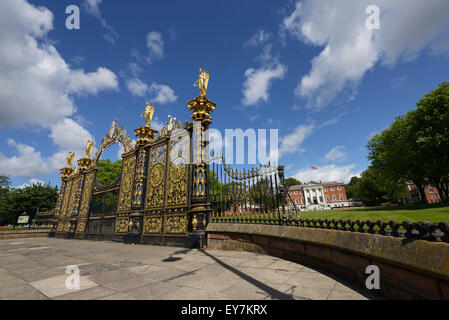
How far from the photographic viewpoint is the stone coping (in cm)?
194

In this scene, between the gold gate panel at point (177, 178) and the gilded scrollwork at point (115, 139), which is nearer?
the gold gate panel at point (177, 178)

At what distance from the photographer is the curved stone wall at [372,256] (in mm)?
2008

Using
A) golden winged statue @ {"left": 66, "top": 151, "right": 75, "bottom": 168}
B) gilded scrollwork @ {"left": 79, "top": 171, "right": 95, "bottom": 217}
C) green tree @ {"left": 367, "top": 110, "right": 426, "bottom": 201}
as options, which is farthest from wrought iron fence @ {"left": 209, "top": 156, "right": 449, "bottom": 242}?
green tree @ {"left": 367, "top": 110, "right": 426, "bottom": 201}

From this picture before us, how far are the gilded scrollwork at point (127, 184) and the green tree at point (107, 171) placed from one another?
84.7 ft

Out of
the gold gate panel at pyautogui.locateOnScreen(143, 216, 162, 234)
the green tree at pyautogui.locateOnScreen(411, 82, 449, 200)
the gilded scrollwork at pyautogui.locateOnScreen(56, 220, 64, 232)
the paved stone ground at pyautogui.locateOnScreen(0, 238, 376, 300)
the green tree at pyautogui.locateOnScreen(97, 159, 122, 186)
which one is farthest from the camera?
Result: the green tree at pyautogui.locateOnScreen(97, 159, 122, 186)

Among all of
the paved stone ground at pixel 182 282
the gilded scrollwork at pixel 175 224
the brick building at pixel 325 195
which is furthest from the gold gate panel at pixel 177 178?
the brick building at pixel 325 195

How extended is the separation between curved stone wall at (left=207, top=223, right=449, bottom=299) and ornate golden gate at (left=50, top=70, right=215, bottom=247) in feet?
Result: 10.3

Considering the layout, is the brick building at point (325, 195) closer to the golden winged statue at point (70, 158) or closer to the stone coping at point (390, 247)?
the golden winged statue at point (70, 158)

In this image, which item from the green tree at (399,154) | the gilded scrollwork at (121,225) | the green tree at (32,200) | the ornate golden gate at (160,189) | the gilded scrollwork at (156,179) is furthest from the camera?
the green tree at (32,200)

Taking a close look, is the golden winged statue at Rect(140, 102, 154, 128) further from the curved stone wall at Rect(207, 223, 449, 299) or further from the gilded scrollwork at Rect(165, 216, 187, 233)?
the curved stone wall at Rect(207, 223, 449, 299)

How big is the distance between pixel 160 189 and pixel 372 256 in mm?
8082
